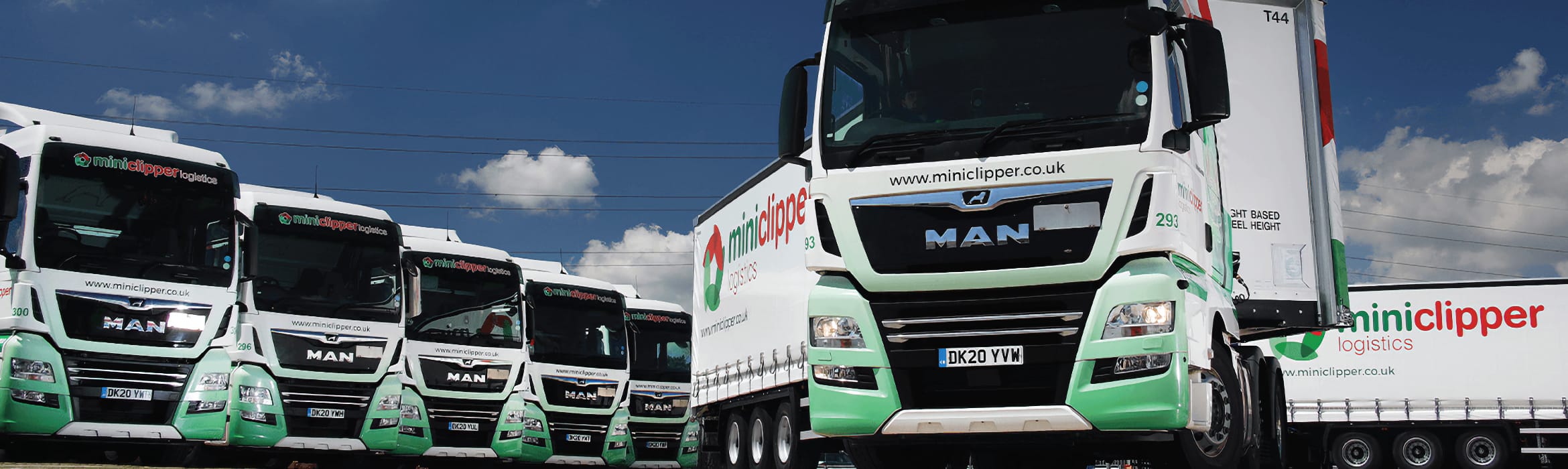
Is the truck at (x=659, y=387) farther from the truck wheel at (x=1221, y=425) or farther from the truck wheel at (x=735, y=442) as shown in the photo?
the truck wheel at (x=1221, y=425)

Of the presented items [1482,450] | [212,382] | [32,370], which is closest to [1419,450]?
[1482,450]

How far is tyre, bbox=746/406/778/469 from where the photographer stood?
11.8 metres

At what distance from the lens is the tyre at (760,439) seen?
11805 millimetres

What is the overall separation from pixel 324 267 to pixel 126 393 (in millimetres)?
3254

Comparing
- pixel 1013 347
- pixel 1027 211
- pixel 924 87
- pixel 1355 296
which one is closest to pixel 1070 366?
pixel 1013 347

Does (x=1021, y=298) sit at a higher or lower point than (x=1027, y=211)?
lower

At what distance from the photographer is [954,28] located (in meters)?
7.73

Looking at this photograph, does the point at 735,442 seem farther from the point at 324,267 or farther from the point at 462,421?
the point at 462,421

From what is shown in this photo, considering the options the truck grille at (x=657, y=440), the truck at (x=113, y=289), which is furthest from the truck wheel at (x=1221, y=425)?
the truck grille at (x=657, y=440)

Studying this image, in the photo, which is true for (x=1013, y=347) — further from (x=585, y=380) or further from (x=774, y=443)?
(x=585, y=380)

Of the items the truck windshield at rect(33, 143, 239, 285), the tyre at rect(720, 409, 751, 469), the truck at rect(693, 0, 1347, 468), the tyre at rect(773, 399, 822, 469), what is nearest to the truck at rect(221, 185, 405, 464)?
the truck windshield at rect(33, 143, 239, 285)

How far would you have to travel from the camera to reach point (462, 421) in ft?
63.7

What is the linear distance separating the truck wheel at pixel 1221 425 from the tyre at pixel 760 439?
15.5 ft

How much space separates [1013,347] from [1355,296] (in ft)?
51.2
